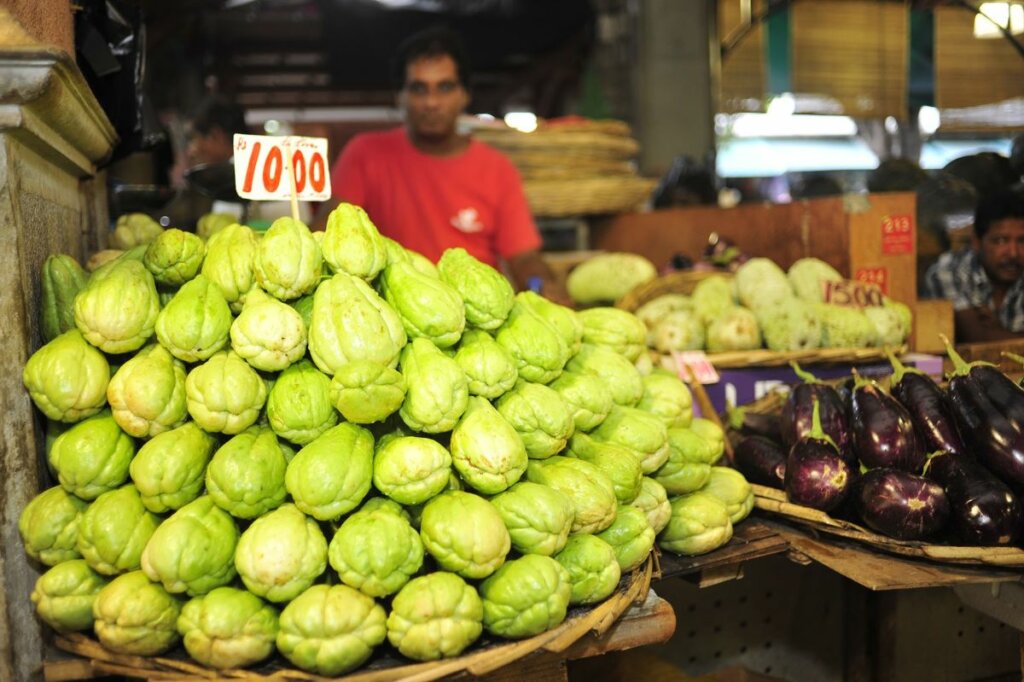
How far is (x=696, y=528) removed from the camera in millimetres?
2275

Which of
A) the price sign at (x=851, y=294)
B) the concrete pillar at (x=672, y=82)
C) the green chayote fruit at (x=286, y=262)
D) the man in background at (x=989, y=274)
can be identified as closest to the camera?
the green chayote fruit at (x=286, y=262)

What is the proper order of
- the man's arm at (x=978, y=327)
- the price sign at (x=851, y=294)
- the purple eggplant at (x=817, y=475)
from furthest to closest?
the man's arm at (x=978, y=327) → the price sign at (x=851, y=294) → the purple eggplant at (x=817, y=475)

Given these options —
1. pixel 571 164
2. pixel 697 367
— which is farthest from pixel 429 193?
pixel 697 367

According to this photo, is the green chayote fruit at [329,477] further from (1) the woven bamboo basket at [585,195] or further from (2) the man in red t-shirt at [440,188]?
(1) the woven bamboo basket at [585,195]

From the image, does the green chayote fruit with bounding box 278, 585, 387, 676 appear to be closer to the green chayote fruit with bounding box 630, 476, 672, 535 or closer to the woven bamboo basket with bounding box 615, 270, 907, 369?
the green chayote fruit with bounding box 630, 476, 672, 535

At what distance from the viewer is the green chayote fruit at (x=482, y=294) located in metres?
2.13

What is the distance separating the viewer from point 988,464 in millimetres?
2371

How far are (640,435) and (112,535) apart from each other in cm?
124

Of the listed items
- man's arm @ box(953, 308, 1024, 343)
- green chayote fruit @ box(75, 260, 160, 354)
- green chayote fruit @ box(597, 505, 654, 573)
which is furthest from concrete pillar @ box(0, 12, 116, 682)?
man's arm @ box(953, 308, 1024, 343)

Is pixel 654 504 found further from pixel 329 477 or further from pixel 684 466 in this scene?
pixel 329 477

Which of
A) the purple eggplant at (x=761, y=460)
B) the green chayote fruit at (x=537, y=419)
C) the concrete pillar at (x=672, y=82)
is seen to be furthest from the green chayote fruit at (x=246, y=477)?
the concrete pillar at (x=672, y=82)

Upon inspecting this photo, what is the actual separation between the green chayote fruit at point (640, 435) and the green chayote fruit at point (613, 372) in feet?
0.29

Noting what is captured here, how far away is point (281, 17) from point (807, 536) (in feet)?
28.2

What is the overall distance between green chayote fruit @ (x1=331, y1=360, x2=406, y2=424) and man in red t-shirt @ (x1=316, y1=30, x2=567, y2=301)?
267 centimetres
